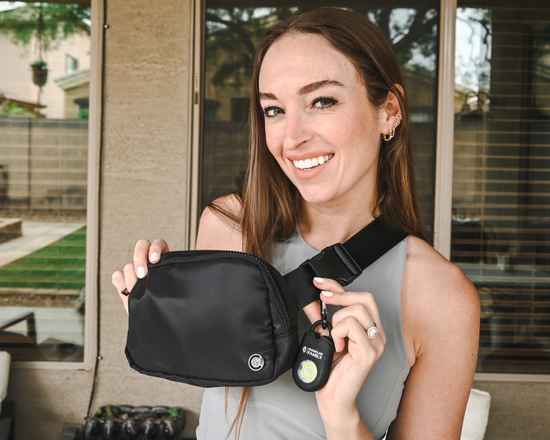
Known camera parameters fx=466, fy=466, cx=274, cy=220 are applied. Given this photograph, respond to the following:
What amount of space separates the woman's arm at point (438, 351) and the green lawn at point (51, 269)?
98.8 inches

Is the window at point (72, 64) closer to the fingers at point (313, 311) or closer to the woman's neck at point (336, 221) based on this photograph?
the woman's neck at point (336, 221)

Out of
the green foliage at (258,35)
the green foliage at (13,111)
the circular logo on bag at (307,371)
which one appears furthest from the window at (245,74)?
the circular logo on bag at (307,371)

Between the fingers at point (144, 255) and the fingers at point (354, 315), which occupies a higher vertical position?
the fingers at point (144, 255)

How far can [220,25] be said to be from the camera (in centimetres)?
290

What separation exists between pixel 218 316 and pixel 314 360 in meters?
0.17

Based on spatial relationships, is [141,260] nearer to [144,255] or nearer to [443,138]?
[144,255]

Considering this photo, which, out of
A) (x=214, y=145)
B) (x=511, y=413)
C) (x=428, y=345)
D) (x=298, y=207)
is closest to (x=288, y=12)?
(x=214, y=145)

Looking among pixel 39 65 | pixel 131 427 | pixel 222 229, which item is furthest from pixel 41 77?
pixel 222 229

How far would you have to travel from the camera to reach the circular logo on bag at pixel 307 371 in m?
0.73

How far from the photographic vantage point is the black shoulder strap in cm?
81

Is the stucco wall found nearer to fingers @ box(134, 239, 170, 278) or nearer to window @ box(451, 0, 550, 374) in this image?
window @ box(451, 0, 550, 374)

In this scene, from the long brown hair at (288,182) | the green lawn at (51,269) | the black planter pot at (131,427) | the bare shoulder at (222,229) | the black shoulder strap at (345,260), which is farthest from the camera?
the green lawn at (51,269)

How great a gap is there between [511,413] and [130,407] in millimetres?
2337

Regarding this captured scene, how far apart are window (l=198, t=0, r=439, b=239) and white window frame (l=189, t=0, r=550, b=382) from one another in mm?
50
